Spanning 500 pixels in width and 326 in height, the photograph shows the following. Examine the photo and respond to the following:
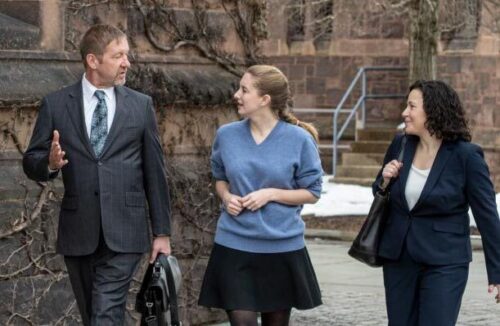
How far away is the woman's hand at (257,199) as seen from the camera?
8.11 m

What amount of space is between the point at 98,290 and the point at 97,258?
7.0 inches

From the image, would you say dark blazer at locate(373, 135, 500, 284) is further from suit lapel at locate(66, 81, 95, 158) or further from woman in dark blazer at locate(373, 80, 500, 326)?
suit lapel at locate(66, 81, 95, 158)

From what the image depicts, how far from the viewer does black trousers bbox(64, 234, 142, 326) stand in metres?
7.85

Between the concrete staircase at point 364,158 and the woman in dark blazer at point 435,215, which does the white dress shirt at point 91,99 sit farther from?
the concrete staircase at point 364,158

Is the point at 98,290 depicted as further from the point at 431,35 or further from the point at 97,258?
the point at 431,35

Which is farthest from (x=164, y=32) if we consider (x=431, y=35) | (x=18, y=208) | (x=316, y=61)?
(x=316, y=61)

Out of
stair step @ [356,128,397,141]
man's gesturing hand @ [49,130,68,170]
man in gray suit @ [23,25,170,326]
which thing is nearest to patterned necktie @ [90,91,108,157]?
man in gray suit @ [23,25,170,326]

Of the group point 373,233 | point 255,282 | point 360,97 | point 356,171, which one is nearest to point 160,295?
point 255,282

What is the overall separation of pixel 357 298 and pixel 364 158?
16.9 meters

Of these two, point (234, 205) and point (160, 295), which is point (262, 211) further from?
point (160, 295)

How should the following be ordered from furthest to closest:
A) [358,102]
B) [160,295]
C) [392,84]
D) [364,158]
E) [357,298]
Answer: [392,84] < [358,102] < [364,158] < [357,298] < [160,295]

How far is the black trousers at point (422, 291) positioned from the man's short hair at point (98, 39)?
176 centimetres

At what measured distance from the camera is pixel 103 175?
7.89 m

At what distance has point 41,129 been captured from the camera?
7.99 metres
